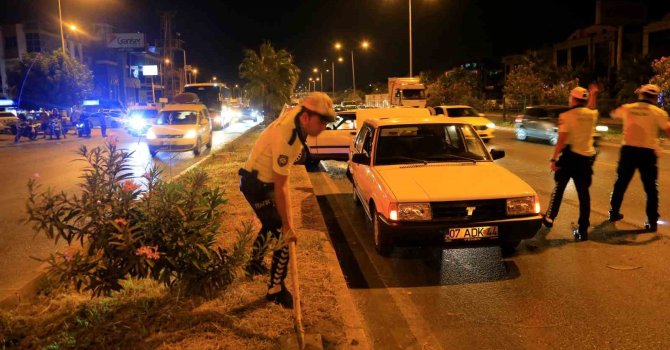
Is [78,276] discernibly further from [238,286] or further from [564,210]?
[564,210]

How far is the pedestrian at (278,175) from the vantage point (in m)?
3.80

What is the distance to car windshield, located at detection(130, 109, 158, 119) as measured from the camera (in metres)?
30.7

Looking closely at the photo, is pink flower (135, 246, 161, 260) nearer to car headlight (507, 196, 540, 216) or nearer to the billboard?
car headlight (507, 196, 540, 216)

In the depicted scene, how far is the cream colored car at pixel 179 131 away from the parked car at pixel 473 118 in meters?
8.86

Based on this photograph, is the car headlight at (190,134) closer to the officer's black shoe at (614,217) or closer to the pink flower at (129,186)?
the officer's black shoe at (614,217)

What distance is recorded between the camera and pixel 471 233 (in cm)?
532

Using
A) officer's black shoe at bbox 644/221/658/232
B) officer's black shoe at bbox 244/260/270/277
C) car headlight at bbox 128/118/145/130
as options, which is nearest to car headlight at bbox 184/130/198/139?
car headlight at bbox 128/118/145/130

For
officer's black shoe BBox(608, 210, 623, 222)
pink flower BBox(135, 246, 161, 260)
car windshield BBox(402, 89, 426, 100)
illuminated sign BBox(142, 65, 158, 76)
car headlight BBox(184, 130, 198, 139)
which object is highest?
illuminated sign BBox(142, 65, 158, 76)

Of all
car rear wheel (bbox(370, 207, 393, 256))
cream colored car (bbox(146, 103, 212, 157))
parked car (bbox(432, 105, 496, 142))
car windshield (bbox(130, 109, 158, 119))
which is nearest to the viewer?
car rear wheel (bbox(370, 207, 393, 256))

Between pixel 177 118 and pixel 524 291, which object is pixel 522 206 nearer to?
pixel 524 291

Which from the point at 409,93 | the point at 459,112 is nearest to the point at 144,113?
the point at 409,93

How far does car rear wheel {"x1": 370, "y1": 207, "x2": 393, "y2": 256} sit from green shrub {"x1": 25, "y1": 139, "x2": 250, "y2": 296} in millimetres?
2110

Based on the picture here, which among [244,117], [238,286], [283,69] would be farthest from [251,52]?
[238,286]

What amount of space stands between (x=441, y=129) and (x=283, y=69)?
100 feet
